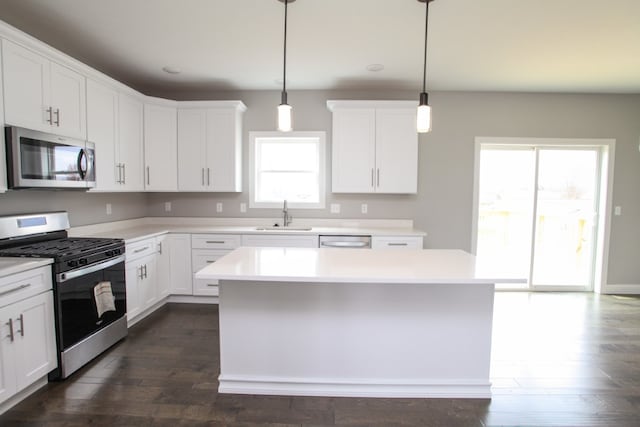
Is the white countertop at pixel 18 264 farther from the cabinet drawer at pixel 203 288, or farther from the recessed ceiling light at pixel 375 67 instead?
the recessed ceiling light at pixel 375 67

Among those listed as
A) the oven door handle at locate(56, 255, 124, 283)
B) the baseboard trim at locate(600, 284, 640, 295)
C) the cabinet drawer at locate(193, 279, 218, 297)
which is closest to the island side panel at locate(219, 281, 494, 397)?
the oven door handle at locate(56, 255, 124, 283)

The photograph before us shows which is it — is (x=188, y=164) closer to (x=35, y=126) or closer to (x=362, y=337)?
(x=35, y=126)

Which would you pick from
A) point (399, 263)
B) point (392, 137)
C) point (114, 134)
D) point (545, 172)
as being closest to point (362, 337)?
point (399, 263)

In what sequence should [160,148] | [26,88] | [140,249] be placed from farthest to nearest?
[160,148] < [140,249] < [26,88]

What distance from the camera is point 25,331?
1947mm

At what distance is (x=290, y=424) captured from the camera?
1.83m

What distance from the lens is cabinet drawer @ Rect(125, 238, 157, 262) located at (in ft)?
9.78

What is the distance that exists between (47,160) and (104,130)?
2.53ft

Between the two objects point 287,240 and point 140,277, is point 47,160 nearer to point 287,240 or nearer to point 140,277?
point 140,277

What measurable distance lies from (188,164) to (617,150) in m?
5.52

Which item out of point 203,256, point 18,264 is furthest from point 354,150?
point 18,264

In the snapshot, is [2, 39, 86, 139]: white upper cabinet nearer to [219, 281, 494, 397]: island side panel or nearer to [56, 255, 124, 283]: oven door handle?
[56, 255, 124, 283]: oven door handle

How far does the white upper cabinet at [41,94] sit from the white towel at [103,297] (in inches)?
50.1

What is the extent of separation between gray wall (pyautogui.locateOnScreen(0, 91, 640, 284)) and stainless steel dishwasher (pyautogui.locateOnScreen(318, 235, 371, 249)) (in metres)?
0.65
